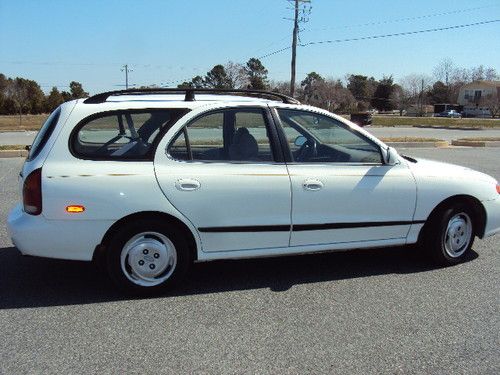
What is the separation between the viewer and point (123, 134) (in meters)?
4.45

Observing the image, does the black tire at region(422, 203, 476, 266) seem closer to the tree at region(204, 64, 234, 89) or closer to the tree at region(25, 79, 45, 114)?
the tree at region(25, 79, 45, 114)

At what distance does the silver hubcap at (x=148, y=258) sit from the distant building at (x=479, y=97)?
3564 inches

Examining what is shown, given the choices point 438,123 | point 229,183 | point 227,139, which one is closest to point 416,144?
point 227,139

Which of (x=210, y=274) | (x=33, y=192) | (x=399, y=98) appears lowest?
(x=210, y=274)

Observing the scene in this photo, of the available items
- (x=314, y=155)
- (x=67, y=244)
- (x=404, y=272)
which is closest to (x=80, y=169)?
(x=67, y=244)

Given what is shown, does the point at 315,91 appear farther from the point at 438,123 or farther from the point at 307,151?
the point at 307,151

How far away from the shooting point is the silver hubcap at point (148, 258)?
4.00 metres

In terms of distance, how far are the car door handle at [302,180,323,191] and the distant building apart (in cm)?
8975

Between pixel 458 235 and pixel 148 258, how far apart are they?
9.72ft

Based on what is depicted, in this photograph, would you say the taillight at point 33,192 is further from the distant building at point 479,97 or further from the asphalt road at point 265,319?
the distant building at point 479,97

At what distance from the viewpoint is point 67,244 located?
3873 millimetres

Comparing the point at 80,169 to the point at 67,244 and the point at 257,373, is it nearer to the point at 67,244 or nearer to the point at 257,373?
the point at 67,244

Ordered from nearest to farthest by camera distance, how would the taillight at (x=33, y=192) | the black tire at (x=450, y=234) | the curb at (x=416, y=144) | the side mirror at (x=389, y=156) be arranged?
the taillight at (x=33, y=192)
the side mirror at (x=389, y=156)
the black tire at (x=450, y=234)
the curb at (x=416, y=144)

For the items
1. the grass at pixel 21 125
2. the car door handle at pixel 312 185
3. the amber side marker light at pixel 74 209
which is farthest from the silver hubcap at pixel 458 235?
the grass at pixel 21 125
